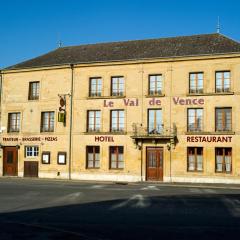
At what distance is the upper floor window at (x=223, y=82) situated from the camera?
106 ft

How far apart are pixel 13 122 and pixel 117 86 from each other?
1023 centimetres

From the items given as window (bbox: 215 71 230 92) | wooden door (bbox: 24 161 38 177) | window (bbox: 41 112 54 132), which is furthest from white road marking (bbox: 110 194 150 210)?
wooden door (bbox: 24 161 38 177)

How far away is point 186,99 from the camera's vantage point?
1299 inches

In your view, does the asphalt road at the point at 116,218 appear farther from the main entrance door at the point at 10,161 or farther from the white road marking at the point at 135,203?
the main entrance door at the point at 10,161

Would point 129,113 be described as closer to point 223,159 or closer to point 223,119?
point 223,119

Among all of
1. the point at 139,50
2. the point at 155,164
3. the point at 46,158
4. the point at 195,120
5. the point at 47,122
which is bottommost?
the point at 155,164

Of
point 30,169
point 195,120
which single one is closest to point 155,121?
point 195,120

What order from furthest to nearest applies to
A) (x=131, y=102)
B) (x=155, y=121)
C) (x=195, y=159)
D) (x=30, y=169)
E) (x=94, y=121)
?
(x=30, y=169)
(x=94, y=121)
(x=131, y=102)
(x=155, y=121)
(x=195, y=159)

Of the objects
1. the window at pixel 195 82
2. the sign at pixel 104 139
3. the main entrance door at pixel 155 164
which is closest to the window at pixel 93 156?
the sign at pixel 104 139

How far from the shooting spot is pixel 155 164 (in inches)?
A: 1320

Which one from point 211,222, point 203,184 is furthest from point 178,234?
point 203,184

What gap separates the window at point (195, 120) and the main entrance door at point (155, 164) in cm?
296

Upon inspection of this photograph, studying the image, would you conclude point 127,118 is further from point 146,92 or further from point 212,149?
point 212,149

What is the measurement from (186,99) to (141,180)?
722cm
